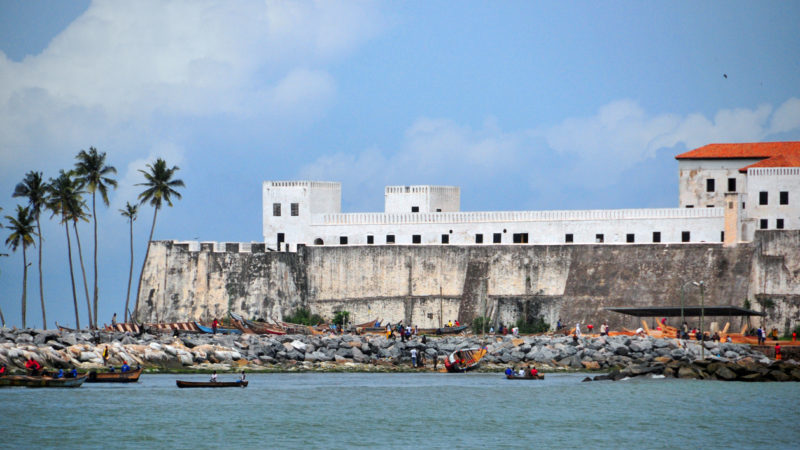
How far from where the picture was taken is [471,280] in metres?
66.4

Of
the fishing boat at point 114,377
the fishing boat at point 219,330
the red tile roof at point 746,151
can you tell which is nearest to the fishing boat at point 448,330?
the fishing boat at point 219,330

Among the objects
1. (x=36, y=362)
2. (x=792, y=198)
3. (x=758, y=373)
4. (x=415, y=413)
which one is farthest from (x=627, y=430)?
(x=792, y=198)

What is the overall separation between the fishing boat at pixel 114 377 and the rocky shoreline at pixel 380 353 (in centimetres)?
248

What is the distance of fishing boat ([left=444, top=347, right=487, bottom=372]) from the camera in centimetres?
5444

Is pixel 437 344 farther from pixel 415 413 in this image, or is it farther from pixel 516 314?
pixel 415 413

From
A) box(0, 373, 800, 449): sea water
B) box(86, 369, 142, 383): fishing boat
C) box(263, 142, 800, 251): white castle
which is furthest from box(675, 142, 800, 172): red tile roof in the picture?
box(86, 369, 142, 383): fishing boat

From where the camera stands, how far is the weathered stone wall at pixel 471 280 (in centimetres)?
6078

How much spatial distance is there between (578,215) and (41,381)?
29.6 meters

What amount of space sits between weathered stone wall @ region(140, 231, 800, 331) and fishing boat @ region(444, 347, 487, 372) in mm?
8917

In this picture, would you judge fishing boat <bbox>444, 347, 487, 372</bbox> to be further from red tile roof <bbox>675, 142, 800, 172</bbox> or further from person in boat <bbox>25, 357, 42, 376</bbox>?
red tile roof <bbox>675, 142, 800, 172</bbox>

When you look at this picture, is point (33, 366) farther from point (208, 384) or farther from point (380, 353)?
point (380, 353)

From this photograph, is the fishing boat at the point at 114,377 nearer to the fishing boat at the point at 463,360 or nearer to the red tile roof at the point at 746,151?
the fishing boat at the point at 463,360

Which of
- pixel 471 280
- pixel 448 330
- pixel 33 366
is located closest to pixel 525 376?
pixel 448 330

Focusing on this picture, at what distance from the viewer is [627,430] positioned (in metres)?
40.0
